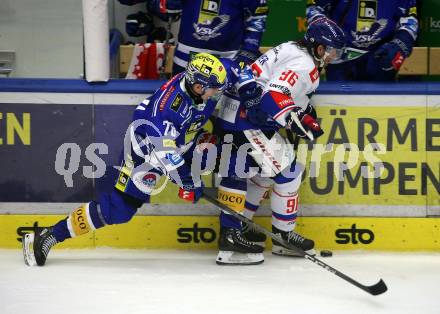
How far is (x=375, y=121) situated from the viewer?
4922 mm

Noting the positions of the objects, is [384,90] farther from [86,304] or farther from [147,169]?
[86,304]

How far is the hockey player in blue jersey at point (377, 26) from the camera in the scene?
4.98 metres

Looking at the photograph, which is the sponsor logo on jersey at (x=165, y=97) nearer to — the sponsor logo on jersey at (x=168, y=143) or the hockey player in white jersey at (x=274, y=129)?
the sponsor logo on jersey at (x=168, y=143)

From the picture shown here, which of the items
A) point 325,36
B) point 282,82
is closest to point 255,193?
point 282,82

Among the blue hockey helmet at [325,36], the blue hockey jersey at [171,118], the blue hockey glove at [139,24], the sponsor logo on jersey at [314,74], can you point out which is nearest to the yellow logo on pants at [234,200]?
the blue hockey jersey at [171,118]

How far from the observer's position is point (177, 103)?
4.40m

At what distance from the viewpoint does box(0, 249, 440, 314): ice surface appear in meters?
3.92

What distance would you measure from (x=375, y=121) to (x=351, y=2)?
686mm

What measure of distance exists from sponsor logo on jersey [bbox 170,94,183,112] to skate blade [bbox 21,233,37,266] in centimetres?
99

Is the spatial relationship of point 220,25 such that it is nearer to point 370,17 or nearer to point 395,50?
point 370,17

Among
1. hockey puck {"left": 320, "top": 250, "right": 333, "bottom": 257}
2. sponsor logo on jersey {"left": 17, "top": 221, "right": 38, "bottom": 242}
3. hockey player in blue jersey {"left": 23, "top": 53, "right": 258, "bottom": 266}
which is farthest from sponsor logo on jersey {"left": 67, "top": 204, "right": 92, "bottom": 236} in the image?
hockey puck {"left": 320, "top": 250, "right": 333, "bottom": 257}

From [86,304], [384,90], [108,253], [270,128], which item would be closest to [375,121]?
[384,90]

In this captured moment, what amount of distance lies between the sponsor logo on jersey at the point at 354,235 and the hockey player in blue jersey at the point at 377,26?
0.92 metres

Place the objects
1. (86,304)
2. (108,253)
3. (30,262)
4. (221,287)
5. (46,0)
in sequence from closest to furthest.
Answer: (86,304) → (221,287) → (30,262) → (108,253) → (46,0)
